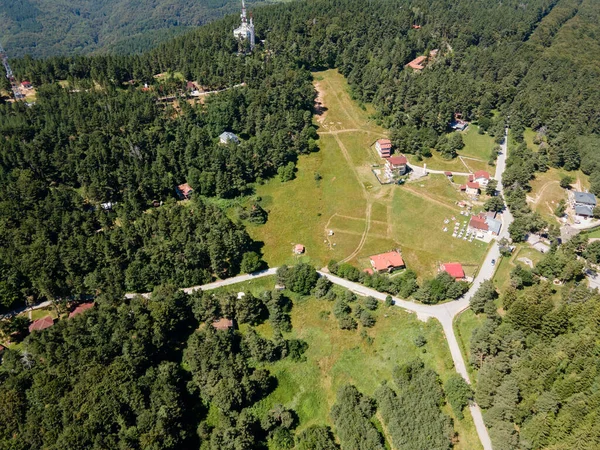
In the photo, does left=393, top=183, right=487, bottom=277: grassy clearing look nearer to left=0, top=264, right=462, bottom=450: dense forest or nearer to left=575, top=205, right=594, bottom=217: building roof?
left=0, top=264, right=462, bottom=450: dense forest

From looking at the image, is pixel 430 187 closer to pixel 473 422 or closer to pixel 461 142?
pixel 461 142

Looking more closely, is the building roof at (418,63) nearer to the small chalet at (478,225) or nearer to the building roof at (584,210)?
the building roof at (584,210)

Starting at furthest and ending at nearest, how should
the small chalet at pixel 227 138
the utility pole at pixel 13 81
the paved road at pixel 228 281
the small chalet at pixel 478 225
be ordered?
the utility pole at pixel 13 81
the small chalet at pixel 227 138
the small chalet at pixel 478 225
the paved road at pixel 228 281

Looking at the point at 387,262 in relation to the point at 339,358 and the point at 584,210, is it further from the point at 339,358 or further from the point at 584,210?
the point at 584,210

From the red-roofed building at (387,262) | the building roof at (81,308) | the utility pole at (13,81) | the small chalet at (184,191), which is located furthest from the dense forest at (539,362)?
the utility pole at (13,81)

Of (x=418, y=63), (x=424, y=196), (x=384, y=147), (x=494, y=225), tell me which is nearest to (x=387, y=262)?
(x=424, y=196)

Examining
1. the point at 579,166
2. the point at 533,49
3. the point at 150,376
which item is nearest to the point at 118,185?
the point at 150,376
